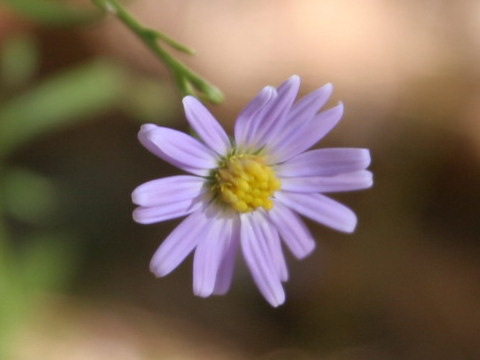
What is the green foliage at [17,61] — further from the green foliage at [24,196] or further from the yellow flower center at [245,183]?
the yellow flower center at [245,183]

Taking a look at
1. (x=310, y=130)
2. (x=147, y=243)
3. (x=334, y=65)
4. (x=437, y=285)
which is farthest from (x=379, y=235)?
(x=310, y=130)

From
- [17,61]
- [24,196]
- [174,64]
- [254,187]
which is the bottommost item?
[254,187]

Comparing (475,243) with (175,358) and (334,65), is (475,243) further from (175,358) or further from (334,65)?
(175,358)

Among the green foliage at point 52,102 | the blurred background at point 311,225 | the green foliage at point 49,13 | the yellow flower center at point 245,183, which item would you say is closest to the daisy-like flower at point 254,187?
the yellow flower center at point 245,183

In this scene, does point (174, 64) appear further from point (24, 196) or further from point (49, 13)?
point (24, 196)

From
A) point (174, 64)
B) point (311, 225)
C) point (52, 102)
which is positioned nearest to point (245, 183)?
point (174, 64)
